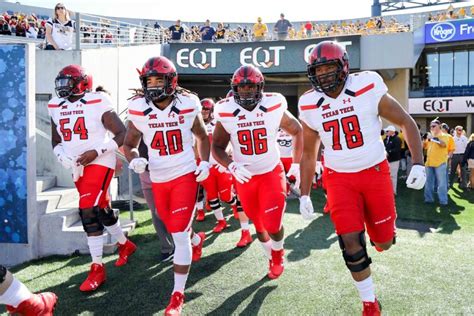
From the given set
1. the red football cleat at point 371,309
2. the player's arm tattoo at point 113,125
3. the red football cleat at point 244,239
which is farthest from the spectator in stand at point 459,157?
the player's arm tattoo at point 113,125

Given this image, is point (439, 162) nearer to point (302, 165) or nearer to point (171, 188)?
point (302, 165)

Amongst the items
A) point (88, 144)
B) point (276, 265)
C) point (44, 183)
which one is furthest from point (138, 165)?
point (44, 183)

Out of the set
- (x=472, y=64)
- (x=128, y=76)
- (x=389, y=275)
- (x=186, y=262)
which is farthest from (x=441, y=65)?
(x=186, y=262)

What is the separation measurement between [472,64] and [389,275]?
22331 mm

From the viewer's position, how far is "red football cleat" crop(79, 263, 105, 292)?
14.0 ft

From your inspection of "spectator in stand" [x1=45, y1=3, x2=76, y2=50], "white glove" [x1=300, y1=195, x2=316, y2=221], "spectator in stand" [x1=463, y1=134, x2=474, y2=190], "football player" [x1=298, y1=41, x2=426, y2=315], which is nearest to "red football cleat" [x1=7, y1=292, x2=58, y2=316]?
"white glove" [x1=300, y1=195, x2=316, y2=221]

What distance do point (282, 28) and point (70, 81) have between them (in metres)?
13.1

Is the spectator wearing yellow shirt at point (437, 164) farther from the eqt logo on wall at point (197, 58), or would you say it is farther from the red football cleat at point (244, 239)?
the eqt logo on wall at point (197, 58)

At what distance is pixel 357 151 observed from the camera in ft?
11.2

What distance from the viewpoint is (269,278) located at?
14.6ft

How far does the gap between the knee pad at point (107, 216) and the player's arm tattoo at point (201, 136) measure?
1395 millimetres

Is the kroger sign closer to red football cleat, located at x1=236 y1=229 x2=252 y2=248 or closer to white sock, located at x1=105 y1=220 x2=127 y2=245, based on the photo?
red football cleat, located at x1=236 y1=229 x2=252 y2=248

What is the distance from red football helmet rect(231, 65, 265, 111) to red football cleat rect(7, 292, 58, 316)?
2.48 m

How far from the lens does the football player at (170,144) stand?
386 centimetres
